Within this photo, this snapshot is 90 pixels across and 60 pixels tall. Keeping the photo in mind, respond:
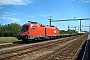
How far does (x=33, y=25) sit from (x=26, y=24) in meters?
1.17

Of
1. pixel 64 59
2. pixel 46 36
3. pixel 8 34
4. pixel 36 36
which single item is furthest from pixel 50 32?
pixel 64 59

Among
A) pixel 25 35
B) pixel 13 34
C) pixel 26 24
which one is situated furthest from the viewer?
pixel 13 34

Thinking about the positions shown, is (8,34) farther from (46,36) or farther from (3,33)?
(46,36)

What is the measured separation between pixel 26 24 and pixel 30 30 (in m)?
1.55

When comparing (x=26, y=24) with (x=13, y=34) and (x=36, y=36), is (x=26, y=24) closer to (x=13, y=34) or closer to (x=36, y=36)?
(x=36, y=36)

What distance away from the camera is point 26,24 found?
28.6 meters

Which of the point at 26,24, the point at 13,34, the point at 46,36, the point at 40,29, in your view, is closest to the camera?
the point at 26,24

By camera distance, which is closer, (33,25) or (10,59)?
(10,59)

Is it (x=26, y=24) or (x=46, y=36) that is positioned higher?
(x=26, y=24)

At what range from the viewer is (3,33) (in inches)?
1948

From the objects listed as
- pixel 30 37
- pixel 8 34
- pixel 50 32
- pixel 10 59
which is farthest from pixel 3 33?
pixel 10 59

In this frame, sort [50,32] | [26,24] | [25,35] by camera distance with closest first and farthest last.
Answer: [25,35] → [26,24] → [50,32]

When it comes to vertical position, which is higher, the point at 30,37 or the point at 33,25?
the point at 33,25

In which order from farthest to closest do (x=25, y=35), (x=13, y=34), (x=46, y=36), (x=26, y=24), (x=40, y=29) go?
(x=13, y=34) → (x=46, y=36) → (x=40, y=29) → (x=26, y=24) → (x=25, y=35)
